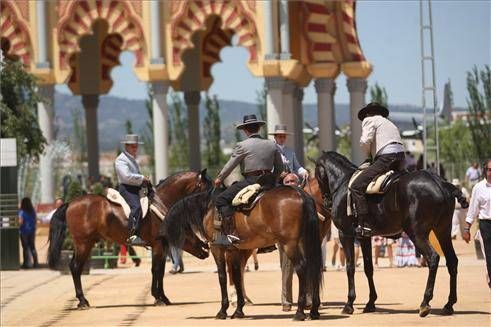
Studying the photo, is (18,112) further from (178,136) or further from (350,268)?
(178,136)

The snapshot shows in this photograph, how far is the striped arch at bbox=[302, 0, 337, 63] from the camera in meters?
39.8

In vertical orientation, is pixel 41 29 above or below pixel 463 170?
above

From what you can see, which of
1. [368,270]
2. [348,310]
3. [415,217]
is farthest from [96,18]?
[415,217]

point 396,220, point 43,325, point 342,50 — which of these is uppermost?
point 342,50

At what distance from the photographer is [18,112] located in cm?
3198

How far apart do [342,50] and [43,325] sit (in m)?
23.6

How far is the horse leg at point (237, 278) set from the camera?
56.7 feet

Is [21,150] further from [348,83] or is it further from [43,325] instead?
[43,325]

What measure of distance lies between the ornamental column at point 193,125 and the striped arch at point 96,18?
5.95m

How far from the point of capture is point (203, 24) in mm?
38812

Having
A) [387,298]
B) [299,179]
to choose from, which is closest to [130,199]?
[299,179]

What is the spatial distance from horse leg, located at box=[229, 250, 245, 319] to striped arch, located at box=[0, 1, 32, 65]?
73.5 feet

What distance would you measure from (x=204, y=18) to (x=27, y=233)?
9815 millimetres

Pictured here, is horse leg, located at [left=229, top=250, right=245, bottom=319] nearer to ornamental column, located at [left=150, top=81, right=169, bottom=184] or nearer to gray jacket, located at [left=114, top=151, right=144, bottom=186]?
gray jacket, located at [left=114, top=151, right=144, bottom=186]
